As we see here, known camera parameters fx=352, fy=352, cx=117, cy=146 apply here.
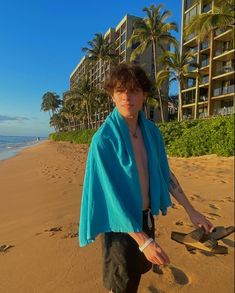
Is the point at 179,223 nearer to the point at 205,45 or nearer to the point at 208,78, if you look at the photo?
the point at 208,78

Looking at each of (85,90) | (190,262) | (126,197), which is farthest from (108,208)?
(85,90)

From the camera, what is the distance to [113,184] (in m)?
1.57

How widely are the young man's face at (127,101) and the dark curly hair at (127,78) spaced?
2 cm

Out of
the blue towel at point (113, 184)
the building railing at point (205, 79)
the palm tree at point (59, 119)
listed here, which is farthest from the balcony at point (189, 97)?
the palm tree at point (59, 119)

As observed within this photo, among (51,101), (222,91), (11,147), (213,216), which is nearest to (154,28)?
(222,91)

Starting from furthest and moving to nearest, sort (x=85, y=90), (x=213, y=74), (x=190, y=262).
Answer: (x=85, y=90), (x=213, y=74), (x=190, y=262)

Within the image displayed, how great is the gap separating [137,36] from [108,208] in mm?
32081

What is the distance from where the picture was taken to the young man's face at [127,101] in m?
1.71

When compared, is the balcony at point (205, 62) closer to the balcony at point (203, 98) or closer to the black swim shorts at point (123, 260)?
the balcony at point (203, 98)

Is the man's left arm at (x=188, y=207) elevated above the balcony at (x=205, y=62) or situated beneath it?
situated beneath

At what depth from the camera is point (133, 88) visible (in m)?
1.72

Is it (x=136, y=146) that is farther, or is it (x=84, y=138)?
(x=84, y=138)

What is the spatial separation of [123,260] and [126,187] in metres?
0.42

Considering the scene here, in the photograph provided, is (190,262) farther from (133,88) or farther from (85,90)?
(85,90)
